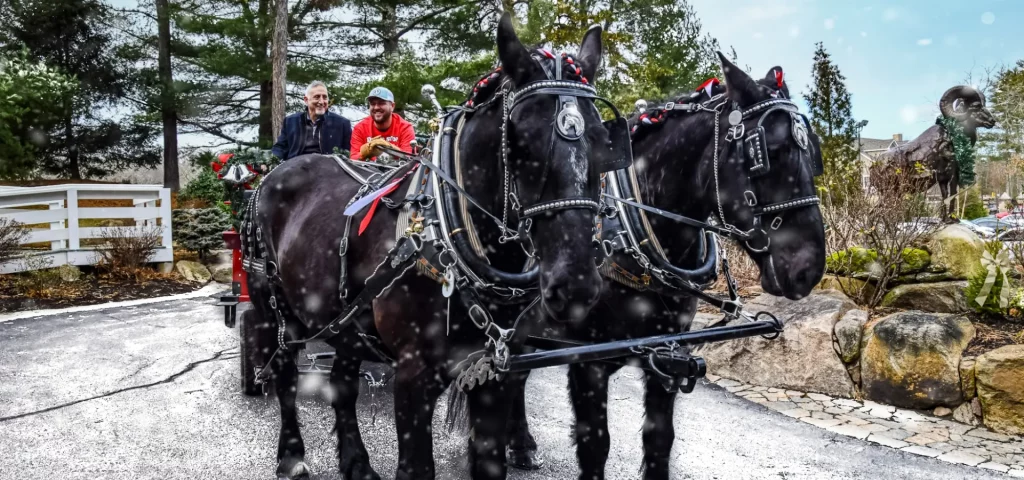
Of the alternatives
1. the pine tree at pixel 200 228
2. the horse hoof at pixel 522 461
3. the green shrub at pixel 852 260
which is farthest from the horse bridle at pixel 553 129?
the pine tree at pixel 200 228

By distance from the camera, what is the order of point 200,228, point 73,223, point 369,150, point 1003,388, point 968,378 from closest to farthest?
point 369,150, point 1003,388, point 968,378, point 73,223, point 200,228

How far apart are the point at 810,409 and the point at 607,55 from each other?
14.7m

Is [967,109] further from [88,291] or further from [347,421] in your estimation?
[88,291]

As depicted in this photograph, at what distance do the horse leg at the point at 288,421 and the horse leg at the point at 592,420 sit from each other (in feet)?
5.70

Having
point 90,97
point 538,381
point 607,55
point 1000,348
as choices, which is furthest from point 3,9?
point 1000,348

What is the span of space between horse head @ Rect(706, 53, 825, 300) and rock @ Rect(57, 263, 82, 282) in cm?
1208

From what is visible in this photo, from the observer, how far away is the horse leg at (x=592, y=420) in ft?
10.2

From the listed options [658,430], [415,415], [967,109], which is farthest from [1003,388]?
[967,109]

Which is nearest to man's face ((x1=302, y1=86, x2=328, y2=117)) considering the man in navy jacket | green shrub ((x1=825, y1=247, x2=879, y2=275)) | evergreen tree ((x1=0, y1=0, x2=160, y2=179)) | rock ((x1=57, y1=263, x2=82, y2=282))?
the man in navy jacket

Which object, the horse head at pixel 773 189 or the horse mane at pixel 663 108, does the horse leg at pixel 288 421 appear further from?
the horse head at pixel 773 189

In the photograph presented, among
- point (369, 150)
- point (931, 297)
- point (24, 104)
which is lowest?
point (931, 297)

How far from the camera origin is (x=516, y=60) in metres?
2.37

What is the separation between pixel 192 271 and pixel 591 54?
41.6 feet

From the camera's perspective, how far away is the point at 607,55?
1886cm
